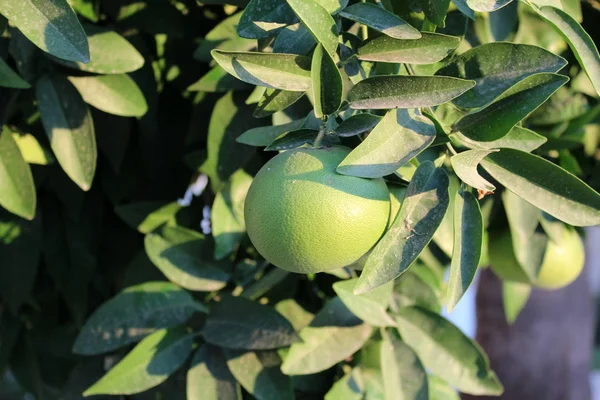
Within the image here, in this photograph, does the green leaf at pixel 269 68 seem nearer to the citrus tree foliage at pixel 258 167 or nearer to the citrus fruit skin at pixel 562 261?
the citrus tree foliage at pixel 258 167

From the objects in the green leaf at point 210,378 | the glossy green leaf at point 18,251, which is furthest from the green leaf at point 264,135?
the glossy green leaf at point 18,251

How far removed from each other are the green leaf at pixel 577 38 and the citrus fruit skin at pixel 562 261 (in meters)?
0.44

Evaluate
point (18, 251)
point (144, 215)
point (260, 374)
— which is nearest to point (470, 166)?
point (260, 374)

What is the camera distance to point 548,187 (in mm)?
584

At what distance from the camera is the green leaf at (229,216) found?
32.8 inches

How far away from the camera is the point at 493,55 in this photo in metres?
0.59

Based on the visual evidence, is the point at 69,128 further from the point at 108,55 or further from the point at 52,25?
the point at 52,25

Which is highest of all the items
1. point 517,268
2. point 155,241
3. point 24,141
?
point 24,141

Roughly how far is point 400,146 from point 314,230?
9 cm

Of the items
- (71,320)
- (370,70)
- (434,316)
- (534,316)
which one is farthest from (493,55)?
(534,316)

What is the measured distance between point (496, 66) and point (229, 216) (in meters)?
0.39

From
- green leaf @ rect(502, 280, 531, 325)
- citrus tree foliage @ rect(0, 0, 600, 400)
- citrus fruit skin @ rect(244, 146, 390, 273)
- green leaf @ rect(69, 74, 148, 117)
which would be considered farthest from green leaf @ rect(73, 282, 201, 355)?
green leaf @ rect(502, 280, 531, 325)

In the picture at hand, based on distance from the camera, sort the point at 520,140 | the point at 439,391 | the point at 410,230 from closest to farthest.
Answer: the point at 410,230 < the point at 520,140 < the point at 439,391

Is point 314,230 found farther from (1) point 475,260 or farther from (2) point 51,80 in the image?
(2) point 51,80
